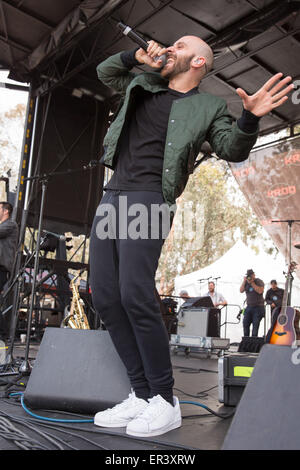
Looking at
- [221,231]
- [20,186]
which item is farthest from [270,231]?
[221,231]

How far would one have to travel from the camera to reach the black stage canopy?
18.2 ft

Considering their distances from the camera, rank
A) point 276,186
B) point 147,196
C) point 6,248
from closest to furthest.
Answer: point 147,196 < point 6,248 < point 276,186

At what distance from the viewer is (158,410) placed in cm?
149

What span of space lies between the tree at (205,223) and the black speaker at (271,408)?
16.7 m

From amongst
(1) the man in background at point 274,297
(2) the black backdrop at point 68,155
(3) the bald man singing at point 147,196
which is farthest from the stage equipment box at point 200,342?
(3) the bald man singing at point 147,196

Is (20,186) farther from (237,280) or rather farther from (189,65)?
(237,280)

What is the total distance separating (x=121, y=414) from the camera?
1.56m

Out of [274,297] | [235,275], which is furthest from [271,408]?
[235,275]

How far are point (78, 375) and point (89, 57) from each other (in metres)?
5.64

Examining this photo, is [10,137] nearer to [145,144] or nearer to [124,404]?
[145,144]

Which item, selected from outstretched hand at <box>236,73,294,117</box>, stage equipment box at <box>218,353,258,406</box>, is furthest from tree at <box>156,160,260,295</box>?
outstretched hand at <box>236,73,294,117</box>

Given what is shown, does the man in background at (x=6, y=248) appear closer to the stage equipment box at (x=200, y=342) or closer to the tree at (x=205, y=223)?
the stage equipment box at (x=200, y=342)

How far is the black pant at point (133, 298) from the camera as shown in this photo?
1541 millimetres
